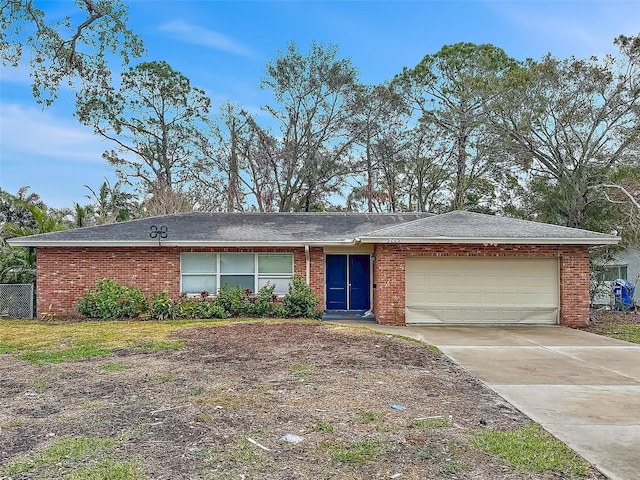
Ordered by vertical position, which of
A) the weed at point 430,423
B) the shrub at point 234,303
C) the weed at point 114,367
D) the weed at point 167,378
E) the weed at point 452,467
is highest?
the shrub at point 234,303

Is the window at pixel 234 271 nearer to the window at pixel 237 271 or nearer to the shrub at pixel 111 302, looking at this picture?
the window at pixel 237 271

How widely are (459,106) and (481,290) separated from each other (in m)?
16.5

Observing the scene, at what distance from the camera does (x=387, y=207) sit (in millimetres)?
29578

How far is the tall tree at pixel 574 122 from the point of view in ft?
61.7

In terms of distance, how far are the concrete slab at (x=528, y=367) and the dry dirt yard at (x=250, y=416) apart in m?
0.49

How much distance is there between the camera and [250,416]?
518 centimetres

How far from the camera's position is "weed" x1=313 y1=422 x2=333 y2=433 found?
477 cm

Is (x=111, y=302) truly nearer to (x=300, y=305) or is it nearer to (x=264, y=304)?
(x=264, y=304)

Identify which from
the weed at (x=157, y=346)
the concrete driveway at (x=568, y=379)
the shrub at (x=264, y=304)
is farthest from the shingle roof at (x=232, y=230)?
the weed at (x=157, y=346)

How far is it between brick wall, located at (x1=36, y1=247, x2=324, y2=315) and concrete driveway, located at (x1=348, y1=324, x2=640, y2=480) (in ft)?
23.3

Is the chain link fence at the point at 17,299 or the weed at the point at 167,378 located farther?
the chain link fence at the point at 17,299

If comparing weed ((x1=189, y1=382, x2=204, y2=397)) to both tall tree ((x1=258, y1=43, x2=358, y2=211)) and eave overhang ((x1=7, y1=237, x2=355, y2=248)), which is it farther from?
tall tree ((x1=258, y1=43, x2=358, y2=211))

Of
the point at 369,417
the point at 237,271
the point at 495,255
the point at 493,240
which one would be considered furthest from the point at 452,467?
the point at 237,271

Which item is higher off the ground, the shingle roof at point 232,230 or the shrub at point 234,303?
the shingle roof at point 232,230
